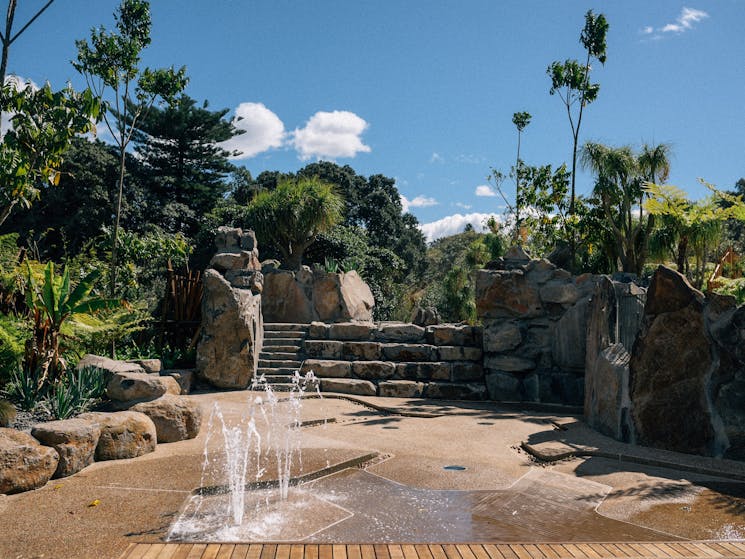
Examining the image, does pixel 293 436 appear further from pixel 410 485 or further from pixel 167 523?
pixel 167 523

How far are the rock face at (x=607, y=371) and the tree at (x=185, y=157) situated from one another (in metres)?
19.8

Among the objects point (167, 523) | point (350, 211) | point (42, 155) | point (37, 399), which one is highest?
point (350, 211)

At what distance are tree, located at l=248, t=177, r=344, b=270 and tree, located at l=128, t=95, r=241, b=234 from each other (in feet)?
30.1

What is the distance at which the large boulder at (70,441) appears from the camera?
164 inches

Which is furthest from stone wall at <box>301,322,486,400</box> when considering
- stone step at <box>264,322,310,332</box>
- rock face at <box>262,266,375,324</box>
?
rock face at <box>262,266,375,324</box>

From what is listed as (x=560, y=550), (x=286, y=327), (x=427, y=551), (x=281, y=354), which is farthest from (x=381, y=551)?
(x=286, y=327)

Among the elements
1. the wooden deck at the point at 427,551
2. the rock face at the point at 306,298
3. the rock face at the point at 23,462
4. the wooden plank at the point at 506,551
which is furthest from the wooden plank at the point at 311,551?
the rock face at the point at 306,298

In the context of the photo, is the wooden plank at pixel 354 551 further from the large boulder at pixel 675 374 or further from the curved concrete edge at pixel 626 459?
the large boulder at pixel 675 374

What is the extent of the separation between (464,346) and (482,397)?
3.11 ft

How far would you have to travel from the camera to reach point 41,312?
555cm

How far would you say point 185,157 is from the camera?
25594mm

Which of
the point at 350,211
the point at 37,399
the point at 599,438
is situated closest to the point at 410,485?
the point at 599,438

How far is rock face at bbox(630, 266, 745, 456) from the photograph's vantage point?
4859 millimetres

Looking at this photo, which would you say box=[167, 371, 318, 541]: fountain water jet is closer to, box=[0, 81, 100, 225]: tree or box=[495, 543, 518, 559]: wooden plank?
box=[495, 543, 518, 559]: wooden plank
